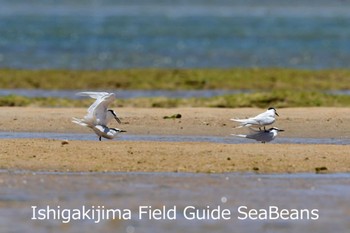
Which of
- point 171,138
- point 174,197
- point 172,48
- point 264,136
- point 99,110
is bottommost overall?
point 174,197

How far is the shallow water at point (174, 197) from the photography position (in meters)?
12.5

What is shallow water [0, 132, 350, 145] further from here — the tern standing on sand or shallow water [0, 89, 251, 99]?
shallow water [0, 89, 251, 99]

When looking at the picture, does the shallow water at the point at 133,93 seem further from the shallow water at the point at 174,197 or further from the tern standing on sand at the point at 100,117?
the shallow water at the point at 174,197

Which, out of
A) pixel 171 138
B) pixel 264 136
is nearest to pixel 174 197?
pixel 264 136

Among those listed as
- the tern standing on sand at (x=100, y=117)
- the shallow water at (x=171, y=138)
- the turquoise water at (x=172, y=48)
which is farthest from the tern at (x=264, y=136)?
the turquoise water at (x=172, y=48)

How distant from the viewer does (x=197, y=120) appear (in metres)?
22.0

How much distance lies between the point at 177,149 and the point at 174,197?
384 cm

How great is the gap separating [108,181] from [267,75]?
764 inches

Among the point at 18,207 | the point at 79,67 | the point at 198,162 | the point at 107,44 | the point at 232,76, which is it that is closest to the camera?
the point at 18,207

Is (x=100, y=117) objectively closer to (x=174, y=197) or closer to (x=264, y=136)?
(x=264, y=136)

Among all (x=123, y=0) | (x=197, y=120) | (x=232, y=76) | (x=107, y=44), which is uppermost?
(x=123, y=0)

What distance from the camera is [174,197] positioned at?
14.0 m

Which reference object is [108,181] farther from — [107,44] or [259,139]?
[107,44]

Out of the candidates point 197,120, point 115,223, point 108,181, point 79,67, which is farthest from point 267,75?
point 115,223
